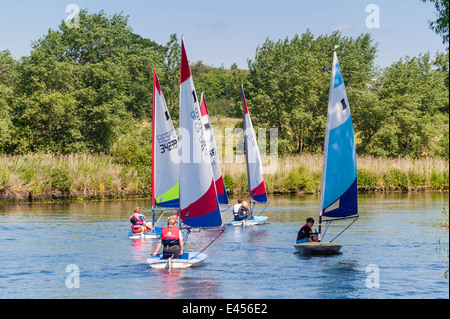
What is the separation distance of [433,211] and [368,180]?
55.7 ft

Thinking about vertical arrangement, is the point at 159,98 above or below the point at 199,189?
above

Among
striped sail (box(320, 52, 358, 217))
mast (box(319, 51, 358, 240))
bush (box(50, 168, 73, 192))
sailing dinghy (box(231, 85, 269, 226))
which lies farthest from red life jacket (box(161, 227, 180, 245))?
bush (box(50, 168, 73, 192))

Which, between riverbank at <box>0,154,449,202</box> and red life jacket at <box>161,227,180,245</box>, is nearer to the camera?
red life jacket at <box>161,227,180,245</box>

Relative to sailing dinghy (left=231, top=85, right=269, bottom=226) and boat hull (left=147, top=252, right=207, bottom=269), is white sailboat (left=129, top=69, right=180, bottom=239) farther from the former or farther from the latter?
boat hull (left=147, top=252, right=207, bottom=269)

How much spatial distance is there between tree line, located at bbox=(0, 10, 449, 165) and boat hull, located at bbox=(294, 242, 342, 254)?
29.0m

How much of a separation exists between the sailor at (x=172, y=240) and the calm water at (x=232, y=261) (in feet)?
1.82

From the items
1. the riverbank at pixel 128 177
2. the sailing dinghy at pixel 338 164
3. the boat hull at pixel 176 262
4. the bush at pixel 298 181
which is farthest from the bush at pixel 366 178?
the boat hull at pixel 176 262

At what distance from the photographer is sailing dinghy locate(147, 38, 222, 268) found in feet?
66.4

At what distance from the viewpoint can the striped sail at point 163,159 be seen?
92.2 ft

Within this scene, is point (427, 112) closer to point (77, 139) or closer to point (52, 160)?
point (77, 139)
